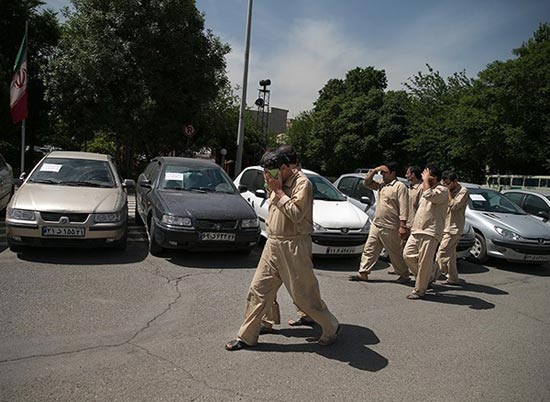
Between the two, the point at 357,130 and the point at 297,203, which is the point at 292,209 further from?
the point at 357,130

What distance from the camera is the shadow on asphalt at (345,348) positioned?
370cm

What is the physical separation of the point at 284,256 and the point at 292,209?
0.44m

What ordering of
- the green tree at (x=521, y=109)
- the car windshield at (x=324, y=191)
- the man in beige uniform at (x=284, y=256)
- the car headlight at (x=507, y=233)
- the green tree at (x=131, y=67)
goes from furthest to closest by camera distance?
the green tree at (x=521, y=109), the green tree at (x=131, y=67), the car windshield at (x=324, y=191), the car headlight at (x=507, y=233), the man in beige uniform at (x=284, y=256)

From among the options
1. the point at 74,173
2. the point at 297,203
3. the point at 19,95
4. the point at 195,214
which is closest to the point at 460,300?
the point at 297,203

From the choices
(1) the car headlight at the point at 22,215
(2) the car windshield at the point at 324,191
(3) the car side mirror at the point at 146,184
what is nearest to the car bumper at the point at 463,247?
(2) the car windshield at the point at 324,191

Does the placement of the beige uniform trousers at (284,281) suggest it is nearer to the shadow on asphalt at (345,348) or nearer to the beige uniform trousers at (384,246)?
the shadow on asphalt at (345,348)

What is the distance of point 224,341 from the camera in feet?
12.8

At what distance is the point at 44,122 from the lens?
20.2 metres

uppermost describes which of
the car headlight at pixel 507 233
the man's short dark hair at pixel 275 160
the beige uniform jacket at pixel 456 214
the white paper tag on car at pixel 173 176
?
the man's short dark hair at pixel 275 160

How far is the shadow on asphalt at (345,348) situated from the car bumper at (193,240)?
7.91 ft

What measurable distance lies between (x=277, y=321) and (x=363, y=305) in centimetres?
152

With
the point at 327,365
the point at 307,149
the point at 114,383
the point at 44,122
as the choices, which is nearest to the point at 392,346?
the point at 327,365

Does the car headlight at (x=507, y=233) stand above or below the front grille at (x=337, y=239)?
above

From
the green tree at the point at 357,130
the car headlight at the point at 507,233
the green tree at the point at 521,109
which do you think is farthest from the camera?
the green tree at the point at 357,130
